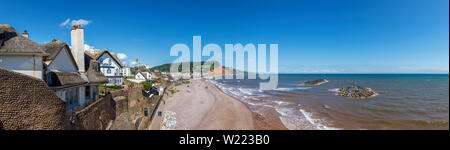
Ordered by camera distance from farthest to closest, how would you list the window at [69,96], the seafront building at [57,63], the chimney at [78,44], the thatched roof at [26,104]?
1. the chimney at [78,44]
2. the window at [69,96]
3. the seafront building at [57,63]
4. the thatched roof at [26,104]

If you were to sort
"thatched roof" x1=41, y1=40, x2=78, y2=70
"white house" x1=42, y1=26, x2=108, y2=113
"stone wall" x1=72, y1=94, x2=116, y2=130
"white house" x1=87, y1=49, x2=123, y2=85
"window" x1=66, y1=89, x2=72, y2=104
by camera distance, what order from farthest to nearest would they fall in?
"white house" x1=87, y1=49, x2=123, y2=85 → "window" x1=66, y1=89, x2=72, y2=104 → "thatched roof" x1=41, y1=40, x2=78, y2=70 → "white house" x1=42, y1=26, x2=108, y2=113 → "stone wall" x1=72, y1=94, x2=116, y2=130

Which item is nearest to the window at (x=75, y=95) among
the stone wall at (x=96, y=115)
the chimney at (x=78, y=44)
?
the stone wall at (x=96, y=115)

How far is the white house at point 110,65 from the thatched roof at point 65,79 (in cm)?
1124

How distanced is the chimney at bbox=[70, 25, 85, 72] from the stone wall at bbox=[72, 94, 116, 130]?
9.48ft

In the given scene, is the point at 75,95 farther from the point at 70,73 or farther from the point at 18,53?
the point at 18,53

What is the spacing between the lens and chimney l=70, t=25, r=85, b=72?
37.4 feet

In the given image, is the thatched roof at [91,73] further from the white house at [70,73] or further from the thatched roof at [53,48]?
the thatched roof at [53,48]

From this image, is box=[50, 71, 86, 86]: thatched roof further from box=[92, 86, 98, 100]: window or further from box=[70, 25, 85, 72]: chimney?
box=[92, 86, 98, 100]: window

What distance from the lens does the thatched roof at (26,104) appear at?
3709 mm

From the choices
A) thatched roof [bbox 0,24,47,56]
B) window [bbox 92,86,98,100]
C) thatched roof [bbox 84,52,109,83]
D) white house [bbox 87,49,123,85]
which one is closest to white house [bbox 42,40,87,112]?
thatched roof [bbox 84,52,109,83]

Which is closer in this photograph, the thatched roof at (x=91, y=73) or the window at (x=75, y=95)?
the window at (x=75, y=95)

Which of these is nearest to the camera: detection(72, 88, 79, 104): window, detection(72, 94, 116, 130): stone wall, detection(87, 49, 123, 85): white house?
detection(72, 94, 116, 130): stone wall
